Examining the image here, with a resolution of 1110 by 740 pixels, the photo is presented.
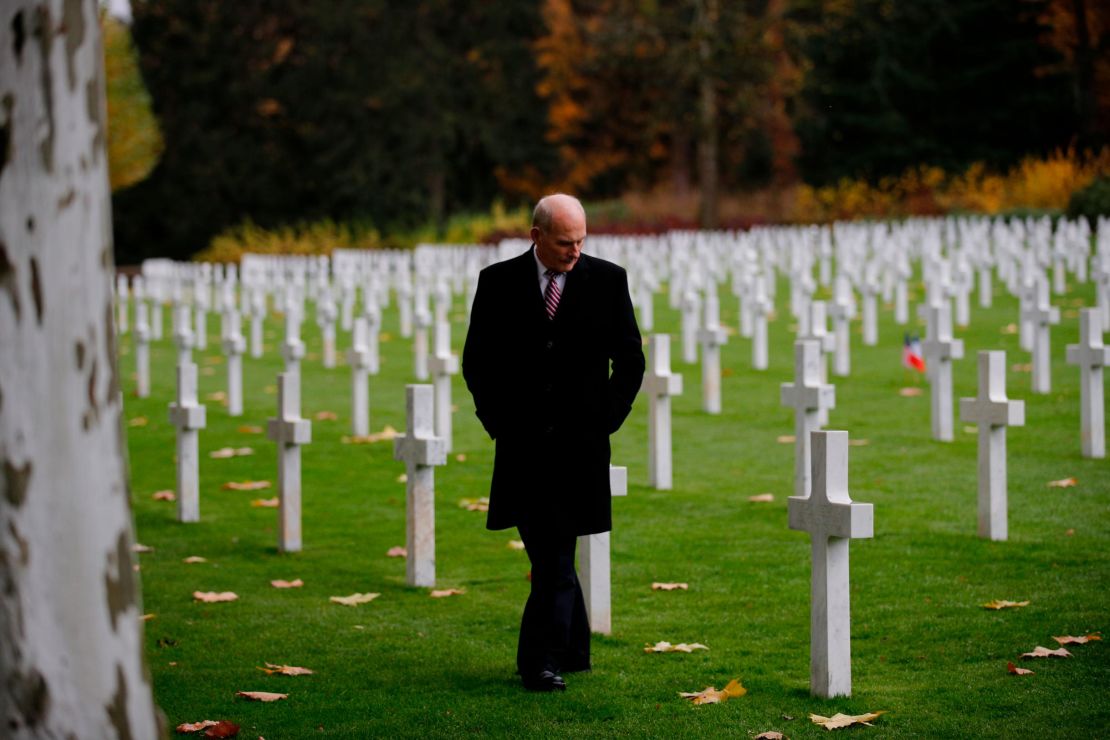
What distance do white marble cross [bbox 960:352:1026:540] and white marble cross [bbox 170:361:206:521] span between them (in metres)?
4.54

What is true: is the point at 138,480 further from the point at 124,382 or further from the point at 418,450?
the point at 124,382

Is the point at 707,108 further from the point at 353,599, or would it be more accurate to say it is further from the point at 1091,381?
the point at 353,599

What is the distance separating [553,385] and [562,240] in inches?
20.7

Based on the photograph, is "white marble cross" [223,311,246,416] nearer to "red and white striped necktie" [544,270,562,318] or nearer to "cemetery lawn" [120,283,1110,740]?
"cemetery lawn" [120,283,1110,740]

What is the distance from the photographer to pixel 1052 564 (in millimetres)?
7562

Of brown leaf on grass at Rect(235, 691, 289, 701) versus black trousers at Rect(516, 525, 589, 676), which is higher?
black trousers at Rect(516, 525, 589, 676)

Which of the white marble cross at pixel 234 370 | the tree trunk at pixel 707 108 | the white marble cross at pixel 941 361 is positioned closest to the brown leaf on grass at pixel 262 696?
the white marble cross at pixel 941 361

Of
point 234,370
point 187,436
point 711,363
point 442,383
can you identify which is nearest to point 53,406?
point 187,436

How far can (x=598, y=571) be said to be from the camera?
253 inches

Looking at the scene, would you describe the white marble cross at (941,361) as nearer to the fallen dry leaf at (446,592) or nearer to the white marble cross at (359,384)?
the white marble cross at (359,384)

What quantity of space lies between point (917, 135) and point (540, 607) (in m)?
44.0

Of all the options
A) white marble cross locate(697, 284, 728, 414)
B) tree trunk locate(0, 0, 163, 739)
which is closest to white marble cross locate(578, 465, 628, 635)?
tree trunk locate(0, 0, 163, 739)

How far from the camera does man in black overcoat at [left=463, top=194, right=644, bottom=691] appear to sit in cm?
556

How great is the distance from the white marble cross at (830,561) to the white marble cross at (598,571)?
42.1 inches
